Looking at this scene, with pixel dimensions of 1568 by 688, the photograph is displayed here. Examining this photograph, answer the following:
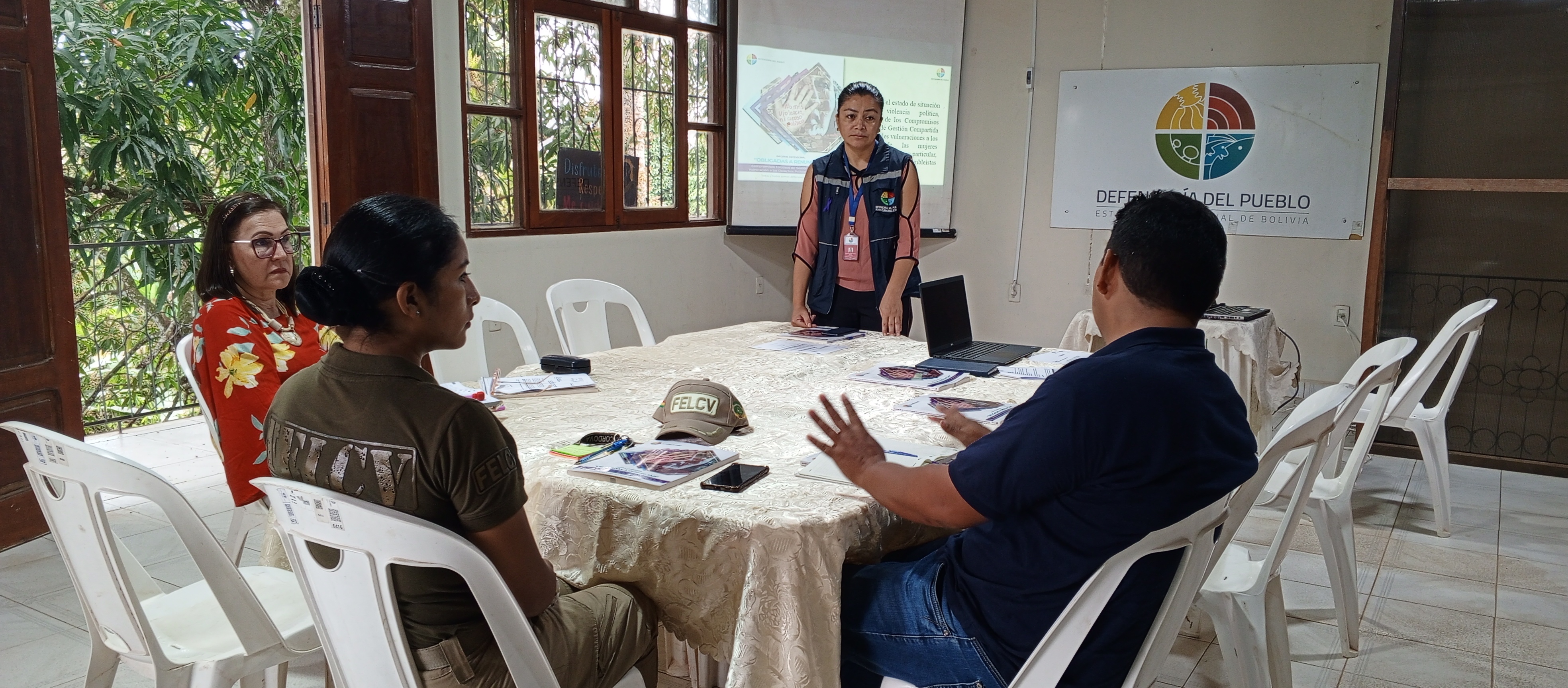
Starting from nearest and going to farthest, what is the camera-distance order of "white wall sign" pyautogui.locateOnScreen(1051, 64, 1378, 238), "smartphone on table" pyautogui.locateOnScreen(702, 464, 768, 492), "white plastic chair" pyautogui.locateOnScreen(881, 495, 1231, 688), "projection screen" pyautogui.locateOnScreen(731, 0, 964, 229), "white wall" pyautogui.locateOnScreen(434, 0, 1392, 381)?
"white plastic chair" pyautogui.locateOnScreen(881, 495, 1231, 688)
"smartphone on table" pyautogui.locateOnScreen(702, 464, 768, 492)
"white wall" pyautogui.locateOnScreen(434, 0, 1392, 381)
"white wall sign" pyautogui.locateOnScreen(1051, 64, 1378, 238)
"projection screen" pyautogui.locateOnScreen(731, 0, 964, 229)

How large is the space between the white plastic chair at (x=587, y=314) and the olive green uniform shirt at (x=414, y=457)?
2119mm

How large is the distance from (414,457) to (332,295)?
0.25 meters

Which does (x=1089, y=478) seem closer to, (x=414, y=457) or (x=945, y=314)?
(x=414, y=457)

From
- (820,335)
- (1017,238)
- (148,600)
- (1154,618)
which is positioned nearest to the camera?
(1154,618)

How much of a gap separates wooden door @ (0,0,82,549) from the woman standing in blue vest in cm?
249

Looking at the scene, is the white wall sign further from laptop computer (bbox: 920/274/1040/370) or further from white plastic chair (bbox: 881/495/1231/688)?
white plastic chair (bbox: 881/495/1231/688)

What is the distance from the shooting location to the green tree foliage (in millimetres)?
5031

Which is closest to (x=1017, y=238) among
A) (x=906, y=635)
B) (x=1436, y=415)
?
(x=1436, y=415)

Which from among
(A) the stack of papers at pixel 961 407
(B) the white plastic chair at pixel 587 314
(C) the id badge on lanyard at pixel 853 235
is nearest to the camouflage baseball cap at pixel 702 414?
(A) the stack of papers at pixel 961 407

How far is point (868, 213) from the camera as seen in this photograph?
385 centimetres

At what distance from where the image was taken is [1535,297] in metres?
4.58

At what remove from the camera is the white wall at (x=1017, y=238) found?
16.9ft

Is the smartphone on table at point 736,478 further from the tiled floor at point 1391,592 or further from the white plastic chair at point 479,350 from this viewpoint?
the white plastic chair at point 479,350

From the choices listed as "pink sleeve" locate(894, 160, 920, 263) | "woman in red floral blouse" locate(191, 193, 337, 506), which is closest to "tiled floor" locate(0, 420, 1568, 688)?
"woman in red floral blouse" locate(191, 193, 337, 506)
